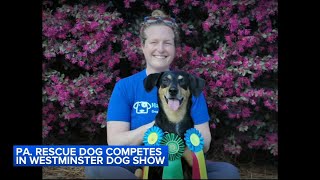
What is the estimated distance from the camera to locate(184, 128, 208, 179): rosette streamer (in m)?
2.85

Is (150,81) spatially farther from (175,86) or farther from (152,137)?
(152,137)

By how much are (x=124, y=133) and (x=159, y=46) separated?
0.61 metres

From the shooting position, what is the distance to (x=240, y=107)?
3443 mm

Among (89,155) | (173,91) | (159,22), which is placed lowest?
(89,155)

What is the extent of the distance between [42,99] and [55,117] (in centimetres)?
20

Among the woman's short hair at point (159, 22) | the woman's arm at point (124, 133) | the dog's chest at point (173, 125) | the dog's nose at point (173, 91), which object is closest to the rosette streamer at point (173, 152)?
the dog's chest at point (173, 125)

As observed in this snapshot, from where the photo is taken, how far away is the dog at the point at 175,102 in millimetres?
2789

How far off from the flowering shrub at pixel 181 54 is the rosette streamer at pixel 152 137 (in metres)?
0.67

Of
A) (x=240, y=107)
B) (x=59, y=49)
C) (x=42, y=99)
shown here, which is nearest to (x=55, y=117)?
(x=42, y=99)

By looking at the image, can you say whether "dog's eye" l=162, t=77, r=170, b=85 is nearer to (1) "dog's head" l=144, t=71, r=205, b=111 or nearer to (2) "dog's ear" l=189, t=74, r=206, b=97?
(1) "dog's head" l=144, t=71, r=205, b=111

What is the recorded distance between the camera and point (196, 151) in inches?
113

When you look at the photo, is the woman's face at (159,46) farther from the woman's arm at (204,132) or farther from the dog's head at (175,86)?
the woman's arm at (204,132)

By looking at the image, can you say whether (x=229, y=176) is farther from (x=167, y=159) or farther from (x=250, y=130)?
(x=250, y=130)

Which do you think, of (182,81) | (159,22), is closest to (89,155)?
(182,81)
